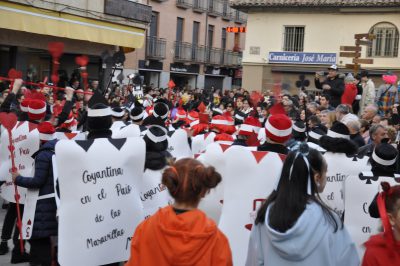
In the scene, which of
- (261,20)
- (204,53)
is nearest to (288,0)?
(261,20)

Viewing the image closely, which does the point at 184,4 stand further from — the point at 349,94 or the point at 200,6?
the point at 349,94

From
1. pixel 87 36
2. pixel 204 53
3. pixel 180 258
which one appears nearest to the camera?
pixel 180 258

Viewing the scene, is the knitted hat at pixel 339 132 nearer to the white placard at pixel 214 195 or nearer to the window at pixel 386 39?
the white placard at pixel 214 195

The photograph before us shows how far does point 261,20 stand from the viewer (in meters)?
28.8

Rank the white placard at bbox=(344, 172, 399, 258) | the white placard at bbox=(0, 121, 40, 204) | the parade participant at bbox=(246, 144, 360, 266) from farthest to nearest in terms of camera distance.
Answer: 1. the white placard at bbox=(0, 121, 40, 204)
2. the white placard at bbox=(344, 172, 399, 258)
3. the parade participant at bbox=(246, 144, 360, 266)

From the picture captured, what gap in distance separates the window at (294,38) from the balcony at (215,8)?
12.5 metres

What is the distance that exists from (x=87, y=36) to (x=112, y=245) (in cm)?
1954

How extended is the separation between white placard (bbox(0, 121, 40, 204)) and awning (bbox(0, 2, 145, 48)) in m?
14.0

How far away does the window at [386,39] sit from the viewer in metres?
26.5

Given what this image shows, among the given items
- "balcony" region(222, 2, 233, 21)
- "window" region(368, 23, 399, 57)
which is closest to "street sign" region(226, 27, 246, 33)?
"balcony" region(222, 2, 233, 21)

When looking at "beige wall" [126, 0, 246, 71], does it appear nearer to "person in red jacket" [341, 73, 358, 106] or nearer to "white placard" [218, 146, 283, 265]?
"person in red jacket" [341, 73, 358, 106]

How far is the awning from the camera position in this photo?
66.2 feet

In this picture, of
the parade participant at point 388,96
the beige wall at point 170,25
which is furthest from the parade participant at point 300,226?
the beige wall at point 170,25

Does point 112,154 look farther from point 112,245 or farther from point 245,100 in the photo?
point 245,100
